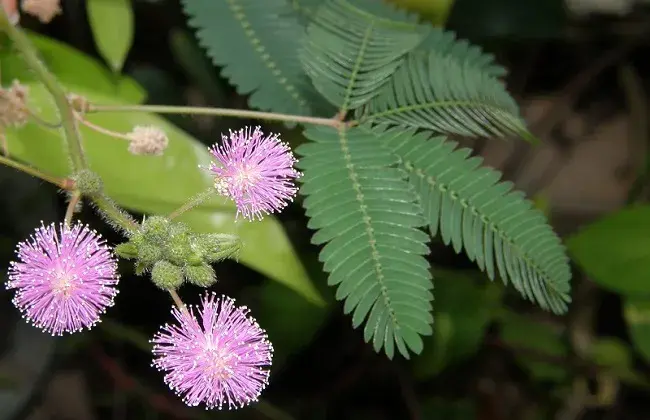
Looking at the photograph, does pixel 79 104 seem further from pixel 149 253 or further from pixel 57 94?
pixel 149 253

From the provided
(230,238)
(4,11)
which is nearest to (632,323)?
(230,238)

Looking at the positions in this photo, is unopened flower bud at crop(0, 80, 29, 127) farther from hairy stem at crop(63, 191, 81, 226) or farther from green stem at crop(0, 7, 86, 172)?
hairy stem at crop(63, 191, 81, 226)

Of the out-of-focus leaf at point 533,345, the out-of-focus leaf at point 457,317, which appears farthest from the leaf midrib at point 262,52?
the out-of-focus leaf at point 533,345

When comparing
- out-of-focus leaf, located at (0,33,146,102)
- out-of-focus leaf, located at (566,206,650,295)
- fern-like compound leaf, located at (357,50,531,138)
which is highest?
fern-like compound leaf, located at (357,50,531,138)

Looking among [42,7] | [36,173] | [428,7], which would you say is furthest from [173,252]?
[428,7]

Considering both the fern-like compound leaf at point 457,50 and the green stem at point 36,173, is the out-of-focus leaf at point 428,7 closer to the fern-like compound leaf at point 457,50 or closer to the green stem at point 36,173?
the fern-like compound leaf at point 457,50

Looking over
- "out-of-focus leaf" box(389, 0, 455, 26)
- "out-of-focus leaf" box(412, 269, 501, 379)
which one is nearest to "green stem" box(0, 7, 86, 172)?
"out-of-focus leaf" box(389, 0, 455, 26)
